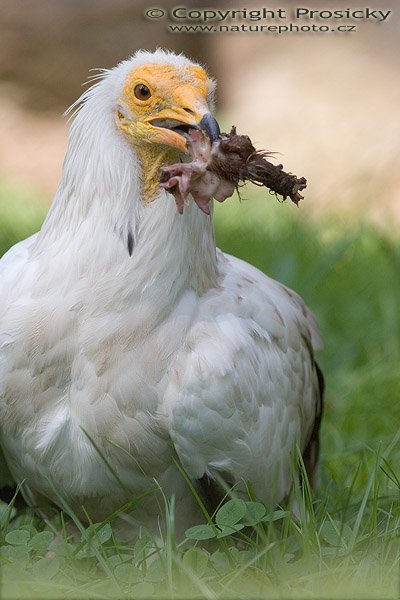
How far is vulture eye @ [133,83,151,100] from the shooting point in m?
2.94

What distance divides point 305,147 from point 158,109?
17.8 ft

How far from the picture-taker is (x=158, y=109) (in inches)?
116

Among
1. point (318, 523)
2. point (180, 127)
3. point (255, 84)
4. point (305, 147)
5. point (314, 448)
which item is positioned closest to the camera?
point (180, 127)

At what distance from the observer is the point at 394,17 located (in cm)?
885

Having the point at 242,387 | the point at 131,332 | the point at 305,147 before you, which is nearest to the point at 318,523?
the point at 242,387

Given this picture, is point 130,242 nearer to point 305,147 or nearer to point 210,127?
point 210,127

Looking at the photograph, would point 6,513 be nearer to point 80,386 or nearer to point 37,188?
point 80,386

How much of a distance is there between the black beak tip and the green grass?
989mm

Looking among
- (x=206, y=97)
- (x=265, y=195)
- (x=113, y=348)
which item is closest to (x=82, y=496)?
(x=113, y=348)

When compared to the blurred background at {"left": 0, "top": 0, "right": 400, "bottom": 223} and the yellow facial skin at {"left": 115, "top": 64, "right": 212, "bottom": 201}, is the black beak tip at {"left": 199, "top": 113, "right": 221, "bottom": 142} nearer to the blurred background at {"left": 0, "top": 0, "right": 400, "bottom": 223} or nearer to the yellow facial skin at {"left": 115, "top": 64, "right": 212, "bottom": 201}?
the yellow facial skin at {"left": 115, "top": 64, "right": 212, "bottom": 201}

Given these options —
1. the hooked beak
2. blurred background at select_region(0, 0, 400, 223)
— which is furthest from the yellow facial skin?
blurred background at select_region(0, 0, 400, 223)

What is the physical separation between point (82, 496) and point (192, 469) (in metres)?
0.39

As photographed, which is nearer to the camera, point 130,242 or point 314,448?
point 130,242

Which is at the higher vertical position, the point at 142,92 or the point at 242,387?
the point at 142,92
